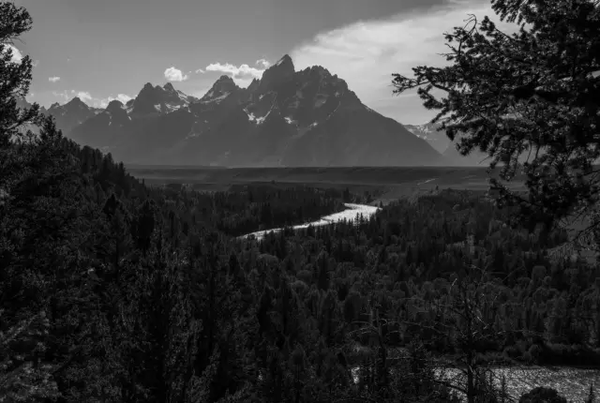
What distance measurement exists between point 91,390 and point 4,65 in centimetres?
1237

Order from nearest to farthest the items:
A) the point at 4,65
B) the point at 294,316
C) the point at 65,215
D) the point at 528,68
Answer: the point at 528,68, the point at 4,65, the point at 65,215, the point at 294,316

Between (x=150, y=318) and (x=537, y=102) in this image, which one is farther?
(x=150, y=318)

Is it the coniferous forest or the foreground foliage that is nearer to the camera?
the foreground foliage

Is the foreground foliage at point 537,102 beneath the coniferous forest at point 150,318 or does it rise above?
above

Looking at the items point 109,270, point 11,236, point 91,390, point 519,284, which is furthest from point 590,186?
point 519,284

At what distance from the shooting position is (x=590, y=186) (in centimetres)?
830

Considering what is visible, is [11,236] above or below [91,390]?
above

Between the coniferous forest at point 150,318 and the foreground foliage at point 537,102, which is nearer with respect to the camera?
the foreground foliage at point 537,102

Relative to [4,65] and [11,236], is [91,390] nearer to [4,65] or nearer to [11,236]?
[11,236]

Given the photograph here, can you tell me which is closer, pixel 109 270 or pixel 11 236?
pixel 11 236

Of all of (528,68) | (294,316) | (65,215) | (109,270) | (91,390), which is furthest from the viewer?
(294,316)

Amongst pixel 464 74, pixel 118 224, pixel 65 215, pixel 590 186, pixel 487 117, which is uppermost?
pixel 464 74

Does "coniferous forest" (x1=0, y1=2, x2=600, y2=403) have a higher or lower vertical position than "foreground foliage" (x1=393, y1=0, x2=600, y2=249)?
lower

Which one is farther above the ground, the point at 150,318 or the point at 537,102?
the point at 537,102
